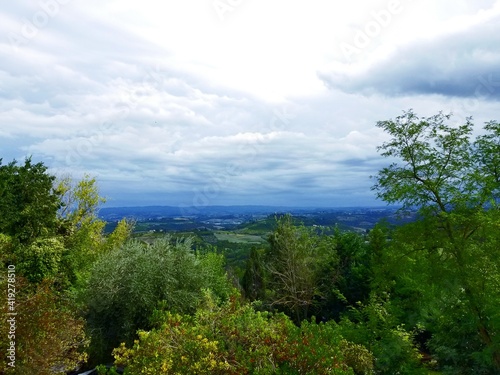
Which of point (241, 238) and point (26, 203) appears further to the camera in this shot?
point (241, 238)

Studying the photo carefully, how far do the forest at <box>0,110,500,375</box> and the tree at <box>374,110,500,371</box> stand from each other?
0.18ft

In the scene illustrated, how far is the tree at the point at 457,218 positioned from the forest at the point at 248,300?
56mm

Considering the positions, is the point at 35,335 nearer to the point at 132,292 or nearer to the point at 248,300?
the point at 132,292

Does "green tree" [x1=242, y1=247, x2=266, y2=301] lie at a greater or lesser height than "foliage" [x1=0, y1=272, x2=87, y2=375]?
lesser

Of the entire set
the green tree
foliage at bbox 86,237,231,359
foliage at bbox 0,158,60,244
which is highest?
foliage at bbox 0,158,60,244

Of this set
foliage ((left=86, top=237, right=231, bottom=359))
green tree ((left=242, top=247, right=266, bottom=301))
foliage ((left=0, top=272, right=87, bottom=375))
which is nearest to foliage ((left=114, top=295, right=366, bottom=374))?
foliage ((left=0, top=272, right=87, bottom=375))

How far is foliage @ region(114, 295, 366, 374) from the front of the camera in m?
10.8

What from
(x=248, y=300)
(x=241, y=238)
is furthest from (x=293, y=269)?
(x=241, y=238)

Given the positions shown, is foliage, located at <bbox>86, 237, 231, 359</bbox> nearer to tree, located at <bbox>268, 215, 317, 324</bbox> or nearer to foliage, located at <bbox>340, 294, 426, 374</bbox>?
foliage, located at <bbox>340, 294, 426, 374</bbox>

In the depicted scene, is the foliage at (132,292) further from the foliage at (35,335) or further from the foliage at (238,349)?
the foliage at (238,349)

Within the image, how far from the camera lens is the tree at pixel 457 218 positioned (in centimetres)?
1606

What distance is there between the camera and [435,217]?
58.3 ft

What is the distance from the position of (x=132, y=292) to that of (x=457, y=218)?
1470 centimetres

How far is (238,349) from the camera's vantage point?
11.5m
